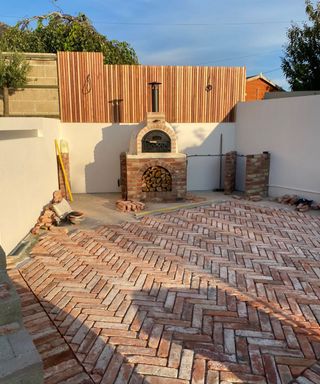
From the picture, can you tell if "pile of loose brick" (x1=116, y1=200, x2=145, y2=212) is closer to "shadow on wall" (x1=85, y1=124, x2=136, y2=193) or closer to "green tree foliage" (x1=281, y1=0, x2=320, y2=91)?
"shadow on wall" (x1=85, y1=124, x2=136, y2=193)

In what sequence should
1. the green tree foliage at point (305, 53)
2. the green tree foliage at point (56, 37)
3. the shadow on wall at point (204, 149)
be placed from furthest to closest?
the green tree foliage at point (305, 53) < the green tree foliage at point (56, 37) < the shadow on wall at point (204, 149)

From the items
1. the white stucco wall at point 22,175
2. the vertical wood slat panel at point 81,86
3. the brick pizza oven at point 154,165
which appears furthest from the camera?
the vertical wood slat panel at point 81,86

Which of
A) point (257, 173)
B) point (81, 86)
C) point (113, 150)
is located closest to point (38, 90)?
point (81, 86)

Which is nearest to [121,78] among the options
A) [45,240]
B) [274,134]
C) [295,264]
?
[274,134]

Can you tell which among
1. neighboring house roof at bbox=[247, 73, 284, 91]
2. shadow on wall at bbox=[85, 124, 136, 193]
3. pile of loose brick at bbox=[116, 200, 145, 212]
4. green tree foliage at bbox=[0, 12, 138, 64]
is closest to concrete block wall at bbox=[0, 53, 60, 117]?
shadow on wall at bbox=[85, 124, 136, 193]

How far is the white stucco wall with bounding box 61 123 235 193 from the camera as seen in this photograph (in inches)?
359

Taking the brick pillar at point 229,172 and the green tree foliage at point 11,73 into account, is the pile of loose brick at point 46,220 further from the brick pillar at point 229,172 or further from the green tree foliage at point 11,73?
the brick pillar at point 229,172

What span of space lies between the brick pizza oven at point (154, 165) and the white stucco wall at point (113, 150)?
101 centimetres

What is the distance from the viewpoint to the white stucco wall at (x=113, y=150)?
911 centimetres

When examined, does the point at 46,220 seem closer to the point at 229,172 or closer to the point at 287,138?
the point at 229,172

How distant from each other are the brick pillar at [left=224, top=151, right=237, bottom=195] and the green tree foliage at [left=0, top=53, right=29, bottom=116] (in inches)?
237

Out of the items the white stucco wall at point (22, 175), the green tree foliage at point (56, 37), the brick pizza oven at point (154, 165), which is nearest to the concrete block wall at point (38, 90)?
the white stucco wall at point (22, 175)

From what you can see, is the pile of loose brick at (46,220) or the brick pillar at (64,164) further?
the brick pillar at (64,164)

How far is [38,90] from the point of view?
8.55 metres
